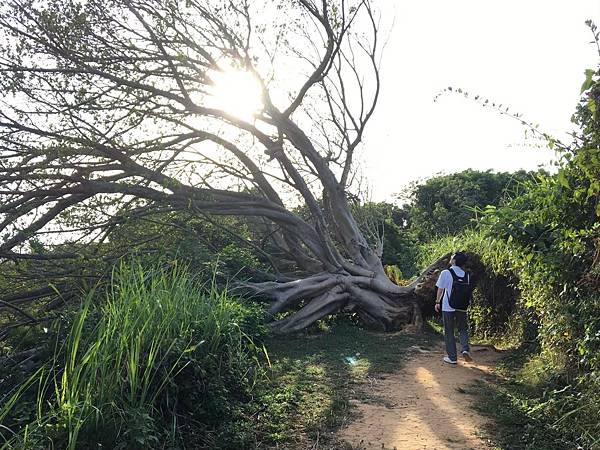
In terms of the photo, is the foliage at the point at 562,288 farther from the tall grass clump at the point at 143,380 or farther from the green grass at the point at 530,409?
the tall grass clump at the point at 143,380

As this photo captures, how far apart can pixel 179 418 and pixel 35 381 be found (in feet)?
4.16

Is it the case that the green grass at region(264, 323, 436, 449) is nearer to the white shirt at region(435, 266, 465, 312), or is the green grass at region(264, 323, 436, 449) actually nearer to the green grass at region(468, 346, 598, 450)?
the white shirt at region(435, 266, 465, 312)

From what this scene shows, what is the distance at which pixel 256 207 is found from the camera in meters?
12.5

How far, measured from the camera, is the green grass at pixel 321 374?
5258 mm

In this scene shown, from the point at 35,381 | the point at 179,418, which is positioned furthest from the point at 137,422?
the point at 35,381

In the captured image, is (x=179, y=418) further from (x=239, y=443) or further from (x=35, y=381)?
(x=35, y=381)

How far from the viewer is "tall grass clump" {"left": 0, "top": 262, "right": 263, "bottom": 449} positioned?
3.80 meters

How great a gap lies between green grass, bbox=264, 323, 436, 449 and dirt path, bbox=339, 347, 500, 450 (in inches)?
8.9

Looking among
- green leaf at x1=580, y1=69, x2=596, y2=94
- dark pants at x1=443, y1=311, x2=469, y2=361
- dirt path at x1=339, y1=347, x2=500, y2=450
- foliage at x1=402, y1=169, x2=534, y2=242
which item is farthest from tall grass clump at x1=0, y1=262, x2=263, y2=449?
foliage at x1=402, y1=169, x2=534, y2=242

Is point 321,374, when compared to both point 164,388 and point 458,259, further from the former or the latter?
point 164,388

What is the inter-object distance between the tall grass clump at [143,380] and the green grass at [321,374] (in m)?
0.39

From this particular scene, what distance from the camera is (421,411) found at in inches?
233

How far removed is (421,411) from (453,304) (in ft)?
9.71

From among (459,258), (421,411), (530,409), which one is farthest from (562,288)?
(459,258)
